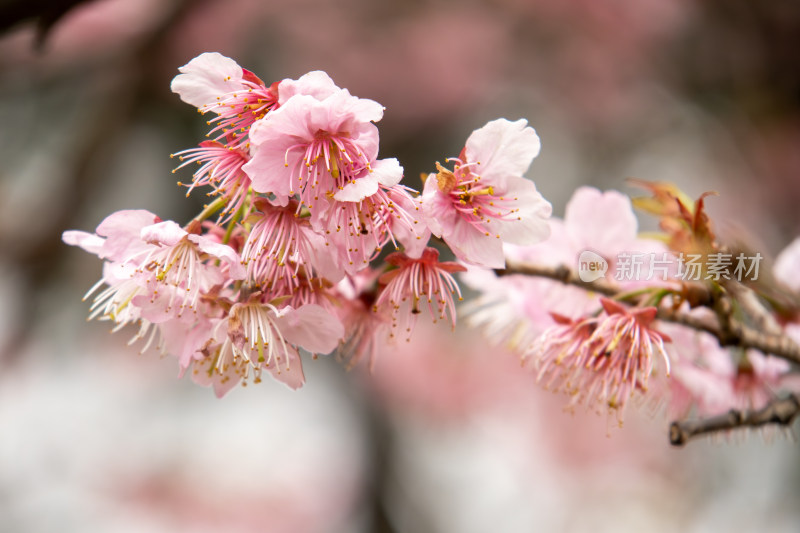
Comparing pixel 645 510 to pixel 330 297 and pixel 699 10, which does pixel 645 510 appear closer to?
pixel 699 10

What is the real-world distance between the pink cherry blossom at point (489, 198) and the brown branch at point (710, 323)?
8 centimetres

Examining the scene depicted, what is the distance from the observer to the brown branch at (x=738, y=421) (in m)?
0.65

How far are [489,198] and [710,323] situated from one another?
0.27 metres

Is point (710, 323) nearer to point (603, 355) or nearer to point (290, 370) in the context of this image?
point (603, 355)

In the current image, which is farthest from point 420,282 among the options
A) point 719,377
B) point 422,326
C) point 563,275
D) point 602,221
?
point 422,326

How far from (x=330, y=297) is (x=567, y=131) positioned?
2.50 metres

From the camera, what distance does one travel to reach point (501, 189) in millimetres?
556

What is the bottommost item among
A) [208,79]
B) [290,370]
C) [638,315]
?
[290,370]

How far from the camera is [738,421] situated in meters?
0.67

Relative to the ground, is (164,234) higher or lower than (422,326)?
lower

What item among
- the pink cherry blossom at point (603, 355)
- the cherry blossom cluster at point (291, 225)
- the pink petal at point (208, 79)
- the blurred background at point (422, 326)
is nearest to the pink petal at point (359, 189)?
the cherry blossom cluster at point (291, 225)

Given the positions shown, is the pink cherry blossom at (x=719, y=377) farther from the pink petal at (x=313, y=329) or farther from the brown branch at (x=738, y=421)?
the pink petal at (x=313, y=329)

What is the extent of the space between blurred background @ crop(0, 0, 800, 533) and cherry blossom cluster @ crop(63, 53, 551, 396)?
5.53 ft

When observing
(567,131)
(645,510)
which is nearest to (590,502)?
(645,510)
